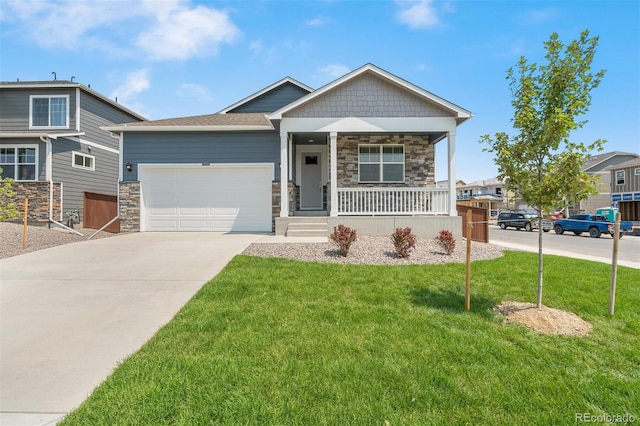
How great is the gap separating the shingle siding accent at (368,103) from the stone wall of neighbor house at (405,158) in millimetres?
1791

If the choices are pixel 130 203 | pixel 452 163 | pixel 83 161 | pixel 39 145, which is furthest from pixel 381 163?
pixel 39 145

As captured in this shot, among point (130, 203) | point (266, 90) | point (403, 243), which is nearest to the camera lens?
point (403, 243)

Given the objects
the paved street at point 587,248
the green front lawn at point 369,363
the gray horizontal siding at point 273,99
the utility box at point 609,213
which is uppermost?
the gray horizontal siding at point 273,99

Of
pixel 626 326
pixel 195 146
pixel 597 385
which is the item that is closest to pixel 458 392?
pixel 597 385

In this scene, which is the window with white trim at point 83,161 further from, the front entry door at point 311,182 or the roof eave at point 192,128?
the front entry door at point 311,182

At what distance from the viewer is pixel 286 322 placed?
359 centimetres

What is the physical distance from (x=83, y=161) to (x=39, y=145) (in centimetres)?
186

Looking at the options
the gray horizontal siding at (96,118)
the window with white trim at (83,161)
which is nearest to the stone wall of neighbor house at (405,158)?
the window with white trim at (83,161)

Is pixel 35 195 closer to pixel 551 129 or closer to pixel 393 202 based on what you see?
pixel 393 202

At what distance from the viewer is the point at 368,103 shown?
1030 centimetres

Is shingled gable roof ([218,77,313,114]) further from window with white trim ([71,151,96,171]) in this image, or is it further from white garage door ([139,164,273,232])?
window with white trim ([71,151,96,171])

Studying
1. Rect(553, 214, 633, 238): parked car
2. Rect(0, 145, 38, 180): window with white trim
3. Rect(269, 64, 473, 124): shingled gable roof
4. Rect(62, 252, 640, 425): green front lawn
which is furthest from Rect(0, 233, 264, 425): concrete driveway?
Rect(553, 214, 633, 238): parked car

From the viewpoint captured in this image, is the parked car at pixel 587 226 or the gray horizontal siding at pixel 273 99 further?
the parked car at pixel 587 226

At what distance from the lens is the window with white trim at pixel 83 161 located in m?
14.4
